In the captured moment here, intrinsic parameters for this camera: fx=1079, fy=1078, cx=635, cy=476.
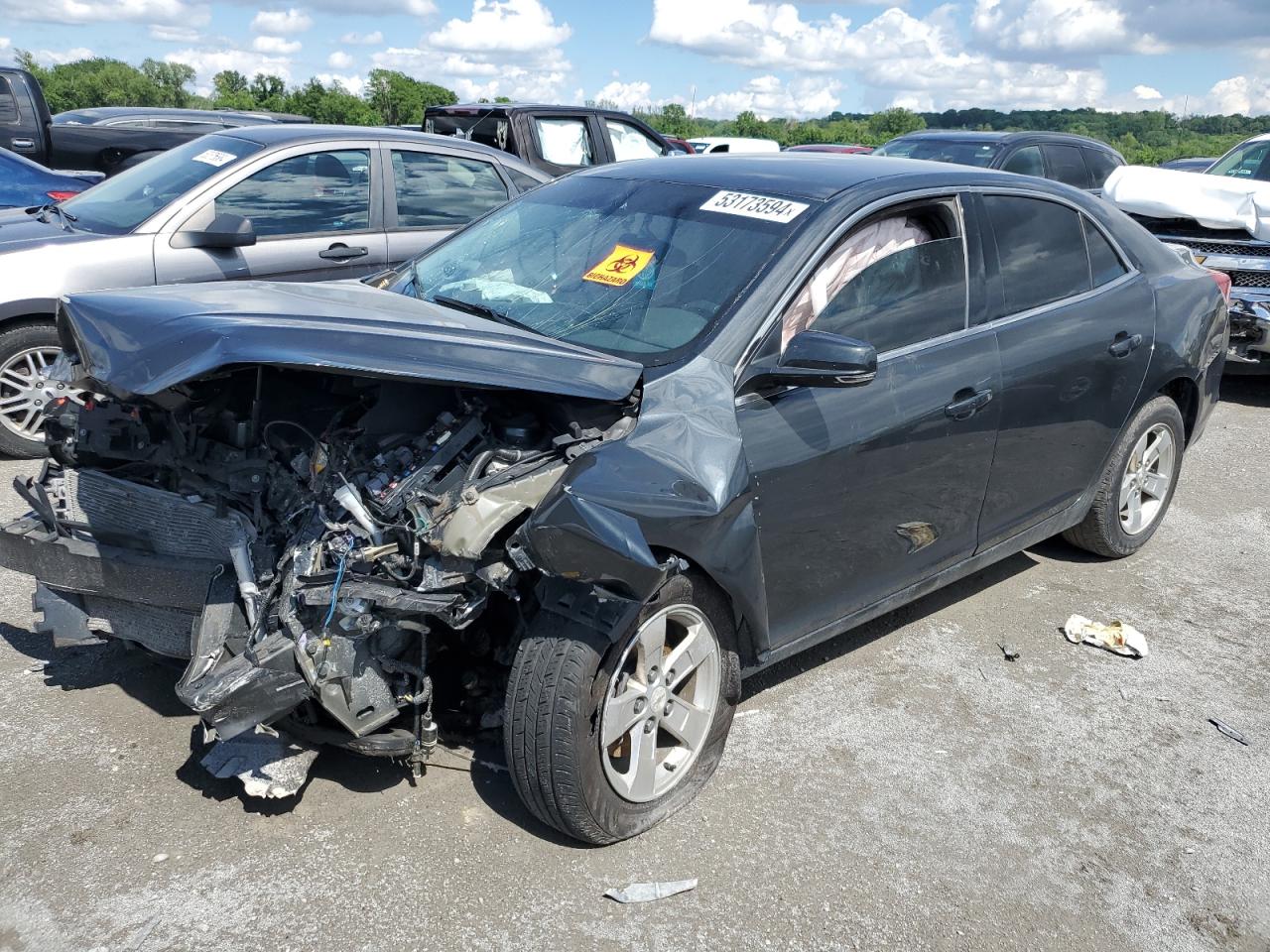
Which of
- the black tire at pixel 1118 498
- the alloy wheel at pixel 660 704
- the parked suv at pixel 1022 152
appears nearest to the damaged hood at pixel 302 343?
the alloy wheel at pixel 660 704

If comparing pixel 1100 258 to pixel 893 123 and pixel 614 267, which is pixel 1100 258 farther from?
pixel 893 123

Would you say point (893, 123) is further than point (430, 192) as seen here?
Yes

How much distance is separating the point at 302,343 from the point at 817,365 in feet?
4.69

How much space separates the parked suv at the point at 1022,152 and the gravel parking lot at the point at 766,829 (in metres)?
7.31

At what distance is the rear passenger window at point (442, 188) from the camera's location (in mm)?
6832

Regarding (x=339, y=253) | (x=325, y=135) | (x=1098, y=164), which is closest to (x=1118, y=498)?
(x=339, y=253)

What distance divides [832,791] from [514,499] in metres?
1.42

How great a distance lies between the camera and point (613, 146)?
11.2m

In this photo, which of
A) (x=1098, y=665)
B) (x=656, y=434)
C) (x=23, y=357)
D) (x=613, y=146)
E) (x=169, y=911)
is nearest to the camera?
(x=169, y=911)

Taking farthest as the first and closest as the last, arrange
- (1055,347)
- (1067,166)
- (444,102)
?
1. (444,102)
2. (1067,166)
3. (1055,347)

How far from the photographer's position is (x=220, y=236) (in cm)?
586

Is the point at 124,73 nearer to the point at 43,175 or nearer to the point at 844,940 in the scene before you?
the point at 43,175

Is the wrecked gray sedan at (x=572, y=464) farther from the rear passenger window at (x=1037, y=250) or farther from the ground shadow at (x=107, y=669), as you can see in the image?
the ground shadow at (x=107, y=669)

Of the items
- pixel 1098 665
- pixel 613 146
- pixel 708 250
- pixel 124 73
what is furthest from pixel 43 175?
pixel 124 73
